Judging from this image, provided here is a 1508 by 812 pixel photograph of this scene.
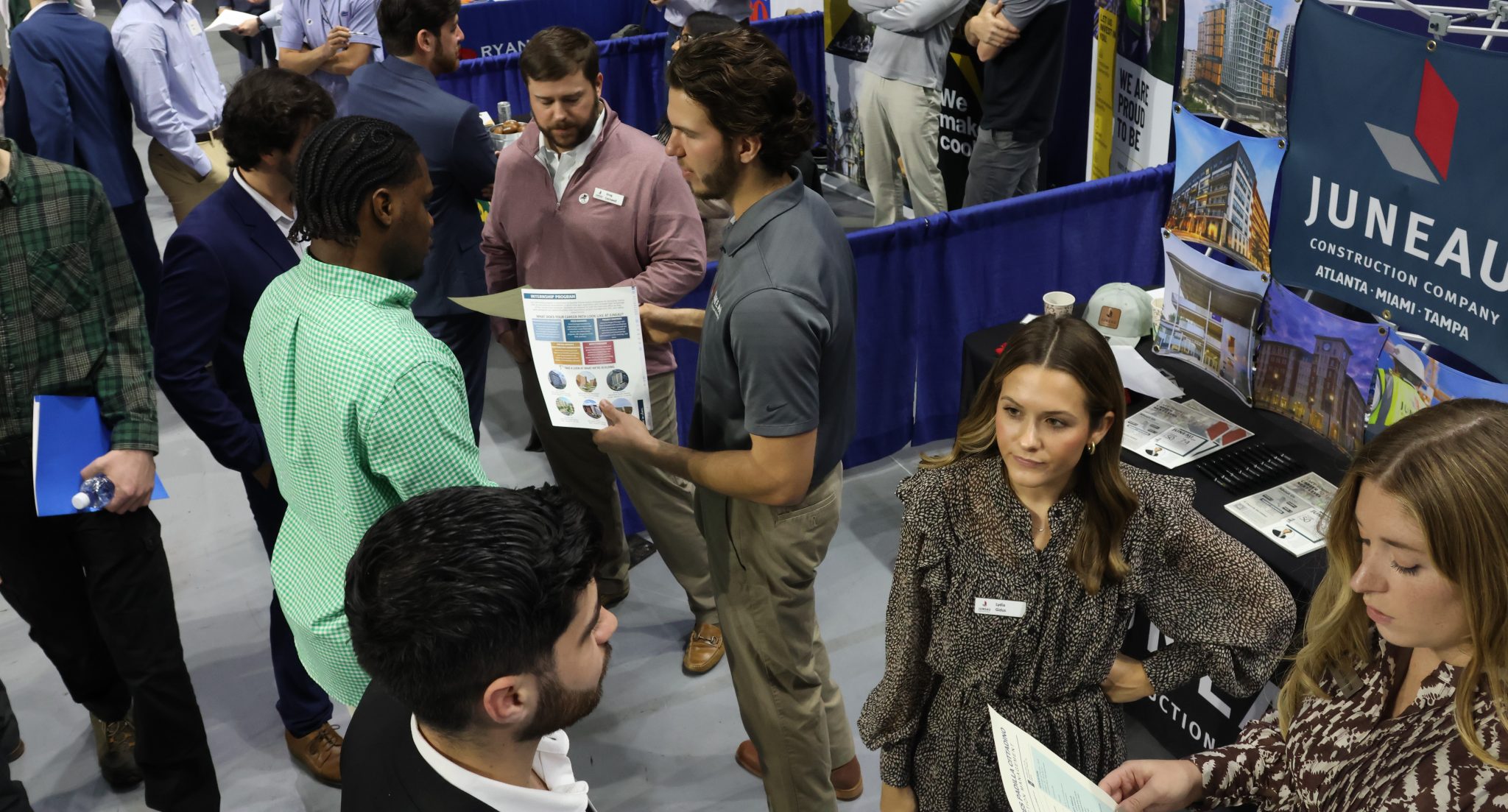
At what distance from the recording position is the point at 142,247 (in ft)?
18.0

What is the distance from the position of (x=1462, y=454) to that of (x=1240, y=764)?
0.68m

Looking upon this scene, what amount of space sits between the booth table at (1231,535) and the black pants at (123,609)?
8.42 ft

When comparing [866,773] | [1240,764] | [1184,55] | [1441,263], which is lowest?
[866,773]

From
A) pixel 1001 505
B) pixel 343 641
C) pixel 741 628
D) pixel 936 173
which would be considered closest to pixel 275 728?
pixel 343 641

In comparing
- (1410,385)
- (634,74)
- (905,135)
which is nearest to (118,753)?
(1410,385)

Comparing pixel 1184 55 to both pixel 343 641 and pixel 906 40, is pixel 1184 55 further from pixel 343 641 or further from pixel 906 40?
pixel 906 40

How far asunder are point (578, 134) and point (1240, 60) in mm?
1832

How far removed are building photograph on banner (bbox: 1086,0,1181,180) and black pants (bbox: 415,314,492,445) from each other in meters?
3.07

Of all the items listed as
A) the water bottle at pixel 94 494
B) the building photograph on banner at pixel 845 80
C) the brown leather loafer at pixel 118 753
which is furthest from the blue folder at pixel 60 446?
the building photograph on banner at pixel 845 80

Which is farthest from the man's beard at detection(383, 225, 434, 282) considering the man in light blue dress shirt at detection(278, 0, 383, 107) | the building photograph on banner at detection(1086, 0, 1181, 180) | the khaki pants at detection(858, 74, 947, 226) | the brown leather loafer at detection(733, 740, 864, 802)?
the man in light blue dress shirt at detection(278, 0, 383, 107)

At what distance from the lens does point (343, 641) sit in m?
2.35

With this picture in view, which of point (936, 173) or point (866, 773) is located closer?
point (866, 773)

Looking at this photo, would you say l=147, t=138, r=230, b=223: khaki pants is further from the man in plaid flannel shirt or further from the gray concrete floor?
the man in plaid flannel shirt

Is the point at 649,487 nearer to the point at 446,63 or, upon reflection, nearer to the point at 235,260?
the point at 235,260
